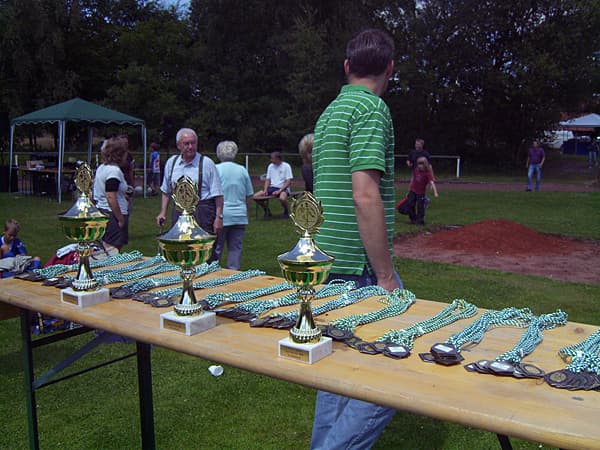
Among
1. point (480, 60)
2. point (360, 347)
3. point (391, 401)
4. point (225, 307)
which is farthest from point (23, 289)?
point (480, 60)

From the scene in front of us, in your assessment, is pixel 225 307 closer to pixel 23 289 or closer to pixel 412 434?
pixel 23 289

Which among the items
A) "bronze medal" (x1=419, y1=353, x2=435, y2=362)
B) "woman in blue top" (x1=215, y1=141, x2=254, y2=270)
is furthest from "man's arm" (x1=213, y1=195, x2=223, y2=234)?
"bronze medal" (x1=419, y1=353, x2=435, y2=362)

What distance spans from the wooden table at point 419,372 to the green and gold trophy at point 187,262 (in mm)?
36

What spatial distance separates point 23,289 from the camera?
266 centimetres

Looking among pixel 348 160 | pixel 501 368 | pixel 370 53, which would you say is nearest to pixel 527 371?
pixel 501 368

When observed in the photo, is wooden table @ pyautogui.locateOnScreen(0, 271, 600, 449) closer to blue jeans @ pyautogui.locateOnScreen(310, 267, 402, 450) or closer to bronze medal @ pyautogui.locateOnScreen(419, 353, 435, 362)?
bronze medal @ pyautogui.locateOnScreen(419, 353, 435, 362)

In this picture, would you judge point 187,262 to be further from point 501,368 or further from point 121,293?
point 501,368

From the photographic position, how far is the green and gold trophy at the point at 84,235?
239 centimetres

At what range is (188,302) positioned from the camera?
202 centimetres

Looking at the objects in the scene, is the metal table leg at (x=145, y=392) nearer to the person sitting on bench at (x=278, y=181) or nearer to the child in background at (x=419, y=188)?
the child in background at (x=419, y=188)

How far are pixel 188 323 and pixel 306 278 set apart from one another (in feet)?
1.49

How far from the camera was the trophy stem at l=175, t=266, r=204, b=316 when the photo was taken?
2.00 m

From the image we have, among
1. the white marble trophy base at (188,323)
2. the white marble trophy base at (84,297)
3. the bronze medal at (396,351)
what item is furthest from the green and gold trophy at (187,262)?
the bronze medal at (396,351)

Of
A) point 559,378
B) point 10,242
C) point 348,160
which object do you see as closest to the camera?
point 559,378
